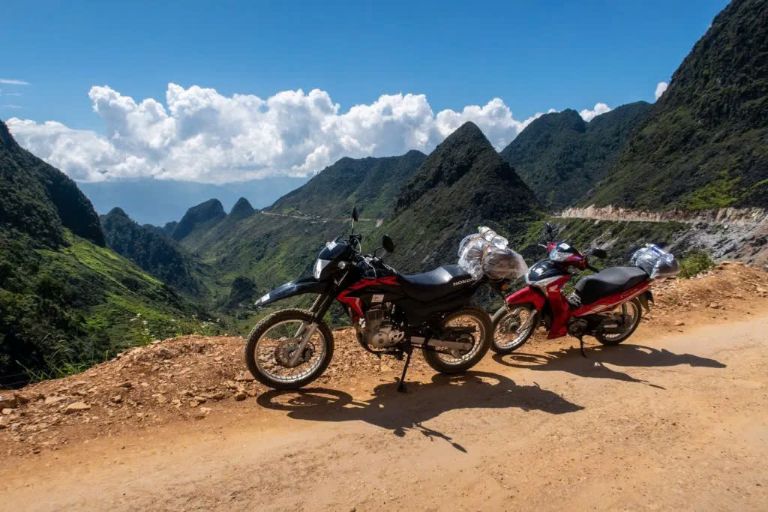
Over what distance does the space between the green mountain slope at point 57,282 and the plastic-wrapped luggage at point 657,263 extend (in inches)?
322

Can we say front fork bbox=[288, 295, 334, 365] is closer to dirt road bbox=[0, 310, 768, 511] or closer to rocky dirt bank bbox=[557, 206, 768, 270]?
dirt road bbox=[0, 310, 768, 511]

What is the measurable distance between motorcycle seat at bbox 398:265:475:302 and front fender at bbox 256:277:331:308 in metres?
1.02

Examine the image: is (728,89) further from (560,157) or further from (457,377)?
(560,157)

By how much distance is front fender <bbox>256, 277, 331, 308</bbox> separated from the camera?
514 centimetres

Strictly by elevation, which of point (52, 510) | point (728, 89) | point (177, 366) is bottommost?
point (52, 510)

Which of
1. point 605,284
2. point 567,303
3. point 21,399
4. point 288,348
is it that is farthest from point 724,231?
point 21,399

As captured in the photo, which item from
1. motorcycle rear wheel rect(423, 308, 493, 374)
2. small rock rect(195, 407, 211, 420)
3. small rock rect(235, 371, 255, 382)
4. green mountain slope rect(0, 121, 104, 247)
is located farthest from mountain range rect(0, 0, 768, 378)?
motorcycle rear wheel rect(423, 308, 493, 374)

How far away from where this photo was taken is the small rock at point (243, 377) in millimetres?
5621

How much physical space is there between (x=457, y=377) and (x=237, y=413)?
2.91m

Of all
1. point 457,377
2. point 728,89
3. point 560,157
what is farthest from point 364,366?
point 560,157

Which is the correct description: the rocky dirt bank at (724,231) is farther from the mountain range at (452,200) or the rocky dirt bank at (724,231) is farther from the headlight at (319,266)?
the headlight at (319,266)

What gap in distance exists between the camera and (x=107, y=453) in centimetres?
407

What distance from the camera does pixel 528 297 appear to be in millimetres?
7062

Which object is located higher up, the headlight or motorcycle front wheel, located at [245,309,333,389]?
the headlight
